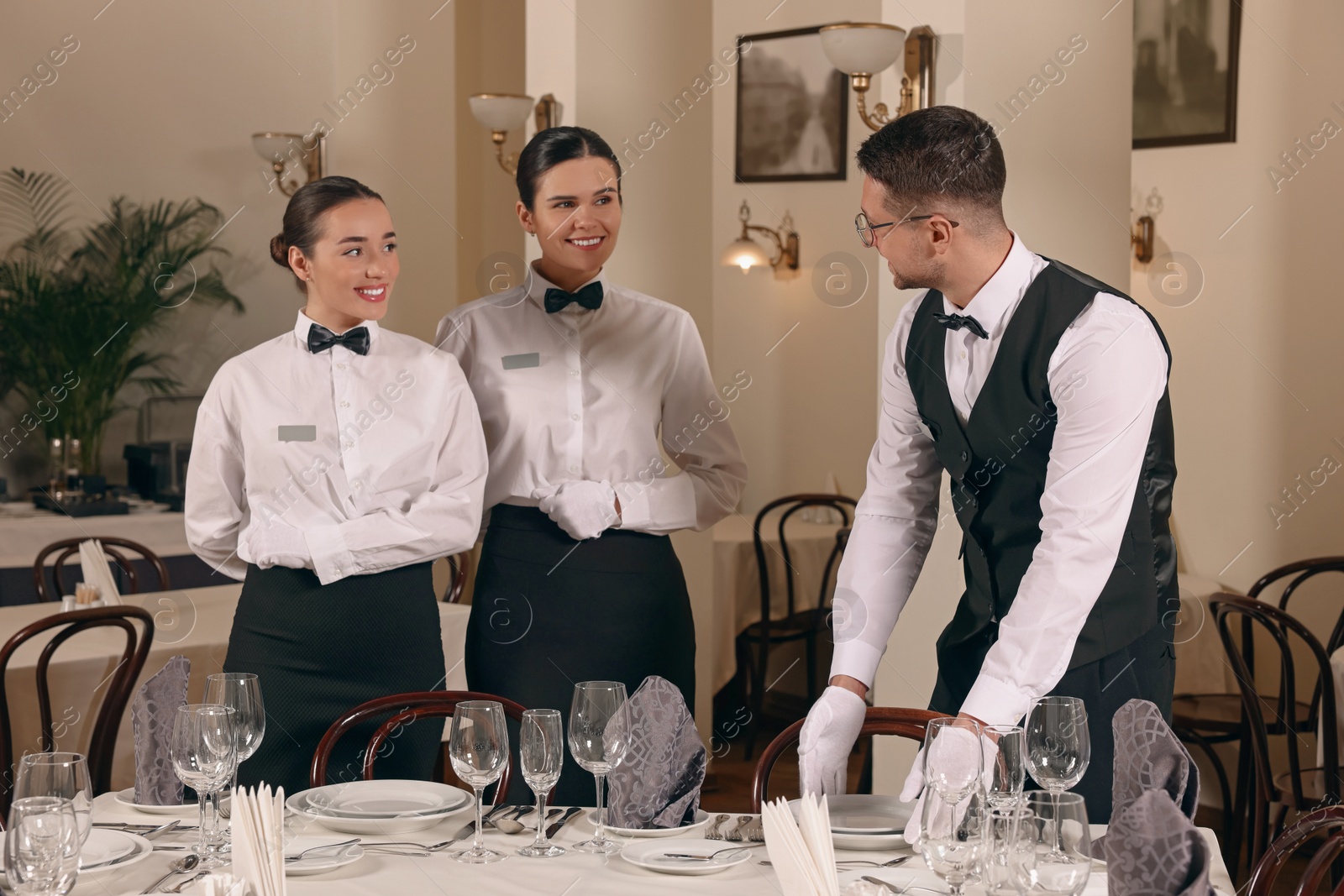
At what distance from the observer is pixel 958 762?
1.30 meters

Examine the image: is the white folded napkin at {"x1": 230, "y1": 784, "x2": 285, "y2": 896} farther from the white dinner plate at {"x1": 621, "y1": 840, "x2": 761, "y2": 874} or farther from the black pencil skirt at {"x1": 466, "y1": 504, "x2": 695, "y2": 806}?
the black pencil skirt at {"x1": 466, "y1": 504, "x2": 695, "y2": 806}

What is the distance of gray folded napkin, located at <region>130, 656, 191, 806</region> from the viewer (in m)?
1.72

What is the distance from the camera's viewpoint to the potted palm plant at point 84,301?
524 centimetres

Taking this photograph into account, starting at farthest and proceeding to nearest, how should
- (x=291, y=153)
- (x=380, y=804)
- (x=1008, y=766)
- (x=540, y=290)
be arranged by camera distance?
(x=291, y=153) → (x=540, y=290) → (x=380, y=804) → (x=1008, y=766)

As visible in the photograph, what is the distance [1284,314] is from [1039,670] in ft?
10.7

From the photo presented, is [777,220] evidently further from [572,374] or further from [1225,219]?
[572,374]

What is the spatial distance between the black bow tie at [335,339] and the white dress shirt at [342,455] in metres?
0.01

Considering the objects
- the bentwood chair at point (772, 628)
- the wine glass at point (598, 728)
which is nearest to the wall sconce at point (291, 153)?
the bentwood chair at point (772, 628)

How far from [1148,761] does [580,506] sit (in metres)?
1.15

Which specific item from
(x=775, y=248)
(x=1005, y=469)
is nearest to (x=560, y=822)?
(x=1005, y=469)

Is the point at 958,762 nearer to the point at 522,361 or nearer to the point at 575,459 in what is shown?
the point at 575,459

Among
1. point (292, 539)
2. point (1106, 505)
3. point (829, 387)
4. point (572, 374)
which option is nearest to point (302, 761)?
point (292, 539)

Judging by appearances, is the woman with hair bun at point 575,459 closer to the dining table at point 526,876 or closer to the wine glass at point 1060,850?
the dining table at point 526,876

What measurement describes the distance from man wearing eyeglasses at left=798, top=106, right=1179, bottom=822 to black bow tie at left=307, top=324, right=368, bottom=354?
920mm
